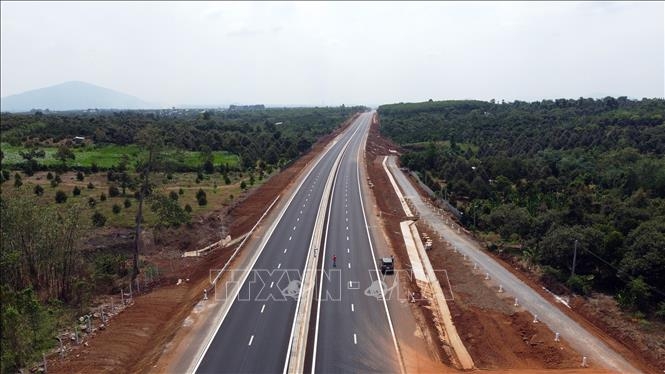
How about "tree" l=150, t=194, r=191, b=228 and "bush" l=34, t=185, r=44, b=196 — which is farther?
"bush" l=34, t=185, r=44, b=196

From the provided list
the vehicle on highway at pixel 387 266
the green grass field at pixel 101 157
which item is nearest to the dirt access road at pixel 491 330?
the vehicle on highway at pixel 387 266

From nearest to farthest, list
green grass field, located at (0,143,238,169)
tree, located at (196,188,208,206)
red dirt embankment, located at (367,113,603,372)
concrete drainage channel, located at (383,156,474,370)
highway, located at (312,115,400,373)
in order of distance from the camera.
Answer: highway, located at (312,115,400,373), red dirt embankment, located at (367,113,603,372), concrete drainage channel, located at (383,156,474,370), tree, located at (196,188,208,206), green grass field, located at (0,143,238,169)

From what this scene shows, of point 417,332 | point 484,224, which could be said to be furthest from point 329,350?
point 484,224

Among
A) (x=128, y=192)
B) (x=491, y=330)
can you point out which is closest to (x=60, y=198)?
(x=128, y=192)

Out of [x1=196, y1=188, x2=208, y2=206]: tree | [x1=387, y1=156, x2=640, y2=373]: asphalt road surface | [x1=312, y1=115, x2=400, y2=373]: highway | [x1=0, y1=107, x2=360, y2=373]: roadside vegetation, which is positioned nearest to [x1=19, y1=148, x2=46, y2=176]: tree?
[x1=0, y1=107, x2=360, y2=373]: roadside vegetation

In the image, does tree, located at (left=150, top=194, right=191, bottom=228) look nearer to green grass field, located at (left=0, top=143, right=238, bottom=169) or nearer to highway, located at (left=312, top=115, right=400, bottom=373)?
highway, located at (left=312, top=115, right=400, bottom=373)

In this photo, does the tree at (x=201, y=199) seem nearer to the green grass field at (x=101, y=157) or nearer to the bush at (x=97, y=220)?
the bush at (x=97, y=220)

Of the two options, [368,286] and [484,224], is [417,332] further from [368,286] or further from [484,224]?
[484,224]

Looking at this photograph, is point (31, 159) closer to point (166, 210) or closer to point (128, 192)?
point (128, 192)
